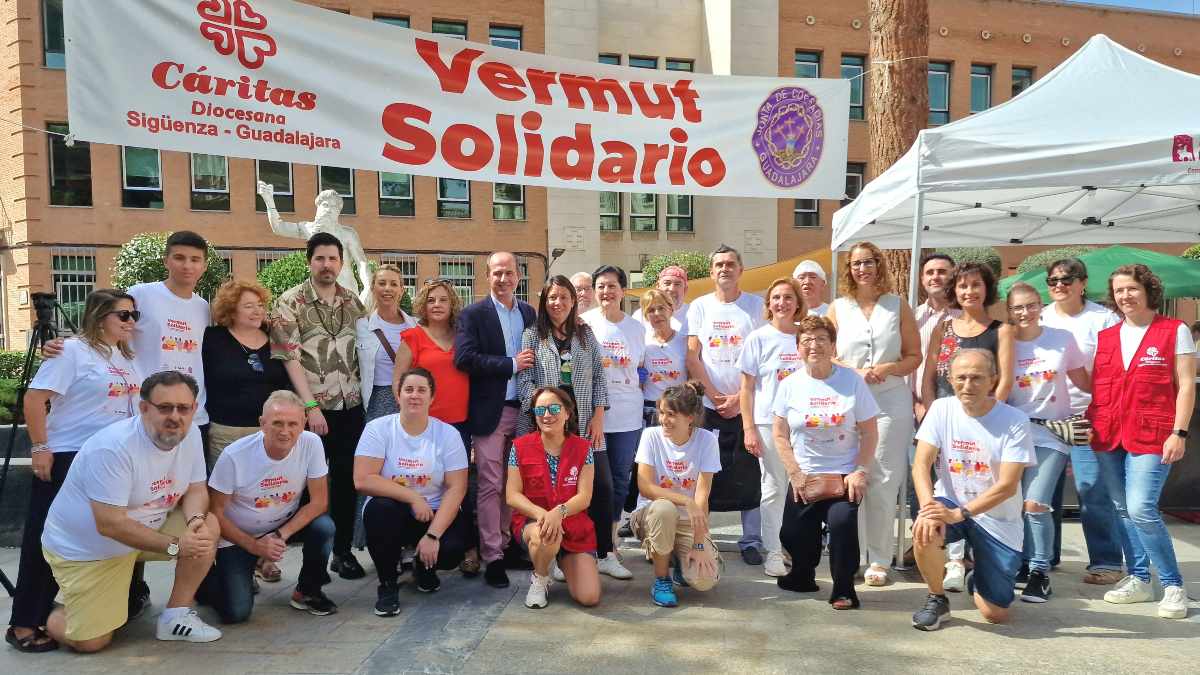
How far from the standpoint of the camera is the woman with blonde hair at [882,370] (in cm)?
439

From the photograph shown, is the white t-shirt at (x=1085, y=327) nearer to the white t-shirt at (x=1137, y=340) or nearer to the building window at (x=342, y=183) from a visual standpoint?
the white t-shirt at (x=1137, y=340)

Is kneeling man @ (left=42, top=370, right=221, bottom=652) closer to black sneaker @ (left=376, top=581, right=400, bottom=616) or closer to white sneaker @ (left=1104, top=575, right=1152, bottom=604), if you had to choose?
black sneaker @ (left=376, top=581, right=400, bottom=616)

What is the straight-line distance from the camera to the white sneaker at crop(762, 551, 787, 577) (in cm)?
455

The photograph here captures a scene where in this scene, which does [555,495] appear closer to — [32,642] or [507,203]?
[32,642]

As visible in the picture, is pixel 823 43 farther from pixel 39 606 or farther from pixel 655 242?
pixel 39 606

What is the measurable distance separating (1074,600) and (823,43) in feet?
77.0

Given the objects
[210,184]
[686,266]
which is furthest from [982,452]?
[210,184]

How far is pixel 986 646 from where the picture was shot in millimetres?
3551

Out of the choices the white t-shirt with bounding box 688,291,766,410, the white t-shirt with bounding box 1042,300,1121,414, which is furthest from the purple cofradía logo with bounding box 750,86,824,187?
the white t-shirt with bounding box 1042,300,1121,414

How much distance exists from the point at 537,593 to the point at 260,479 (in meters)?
1.42

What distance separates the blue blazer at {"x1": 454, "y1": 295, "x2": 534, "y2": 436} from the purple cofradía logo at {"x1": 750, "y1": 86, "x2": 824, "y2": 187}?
6.66 ft

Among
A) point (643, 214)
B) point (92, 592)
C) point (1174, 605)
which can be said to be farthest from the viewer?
point (643, 214)

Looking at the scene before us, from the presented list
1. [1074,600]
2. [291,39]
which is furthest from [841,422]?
[291,39]

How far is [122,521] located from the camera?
338 cm
